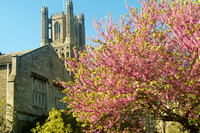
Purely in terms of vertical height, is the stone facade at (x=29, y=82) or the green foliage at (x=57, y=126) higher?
the stone facade at (x=29, y=82)

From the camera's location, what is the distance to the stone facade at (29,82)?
18.5 metres

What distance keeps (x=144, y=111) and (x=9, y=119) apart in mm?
9278

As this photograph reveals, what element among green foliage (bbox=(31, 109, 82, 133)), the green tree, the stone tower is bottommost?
green foliage (bbox=(31, 109, 82, 133))

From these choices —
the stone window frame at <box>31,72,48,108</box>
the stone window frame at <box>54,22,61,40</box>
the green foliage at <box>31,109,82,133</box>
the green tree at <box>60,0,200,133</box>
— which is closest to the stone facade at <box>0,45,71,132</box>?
the stone window frame at <box>31,72,48,108</box>

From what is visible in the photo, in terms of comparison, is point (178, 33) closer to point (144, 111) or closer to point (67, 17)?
point (144, 111)

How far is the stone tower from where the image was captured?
85.9m

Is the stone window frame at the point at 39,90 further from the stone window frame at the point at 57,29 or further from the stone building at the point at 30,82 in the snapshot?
the stone window frame at the point at 57,29

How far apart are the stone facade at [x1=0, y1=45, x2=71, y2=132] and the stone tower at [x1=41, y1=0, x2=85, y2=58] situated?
199ft

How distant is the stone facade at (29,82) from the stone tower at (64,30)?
6056 cm

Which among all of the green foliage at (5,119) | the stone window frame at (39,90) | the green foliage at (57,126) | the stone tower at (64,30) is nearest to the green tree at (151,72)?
the green foliage at (57,126)

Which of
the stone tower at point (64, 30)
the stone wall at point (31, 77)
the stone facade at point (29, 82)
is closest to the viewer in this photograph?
the stone facade at point (29, 82)

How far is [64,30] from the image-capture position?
3661 inches

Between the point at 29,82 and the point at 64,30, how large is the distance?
74.1 metres

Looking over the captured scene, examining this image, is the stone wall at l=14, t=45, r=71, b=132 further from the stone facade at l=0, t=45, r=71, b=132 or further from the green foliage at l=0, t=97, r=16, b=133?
the green foliage at l=0, t=97, r=16, b=133
